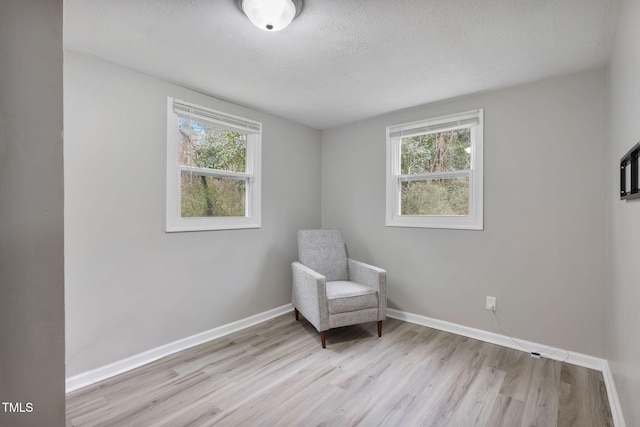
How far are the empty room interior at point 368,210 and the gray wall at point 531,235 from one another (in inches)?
0.5

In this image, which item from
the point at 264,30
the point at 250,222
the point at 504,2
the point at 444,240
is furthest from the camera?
the point at 250,222

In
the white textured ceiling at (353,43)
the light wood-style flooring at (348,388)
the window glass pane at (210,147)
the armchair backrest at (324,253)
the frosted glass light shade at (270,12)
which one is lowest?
the light wood-style flooring at (348,388)

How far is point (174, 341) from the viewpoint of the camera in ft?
8.23

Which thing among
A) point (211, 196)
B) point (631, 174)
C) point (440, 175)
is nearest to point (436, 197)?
point (440, 175)

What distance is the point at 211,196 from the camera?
284 cm

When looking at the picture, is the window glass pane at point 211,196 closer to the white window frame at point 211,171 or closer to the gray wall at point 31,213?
the white window frame at point 211,171

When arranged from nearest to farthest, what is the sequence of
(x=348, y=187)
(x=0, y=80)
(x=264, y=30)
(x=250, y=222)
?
(x=0, y=80) < (x=264, y=30) < (x=250, y=222) < (x=348, y=187)

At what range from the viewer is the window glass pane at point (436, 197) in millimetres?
2904

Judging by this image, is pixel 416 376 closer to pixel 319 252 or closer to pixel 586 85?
pixel 319 252

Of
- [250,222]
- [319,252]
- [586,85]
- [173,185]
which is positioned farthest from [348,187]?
[586,85]

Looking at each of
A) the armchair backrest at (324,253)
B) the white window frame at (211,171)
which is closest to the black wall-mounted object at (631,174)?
the armchair backrest at (324,253)

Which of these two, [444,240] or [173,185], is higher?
[173,185]

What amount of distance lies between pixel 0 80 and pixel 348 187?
3263 mm

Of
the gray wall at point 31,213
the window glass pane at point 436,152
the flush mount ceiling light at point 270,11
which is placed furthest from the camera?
the window glass pane at point 436,152
